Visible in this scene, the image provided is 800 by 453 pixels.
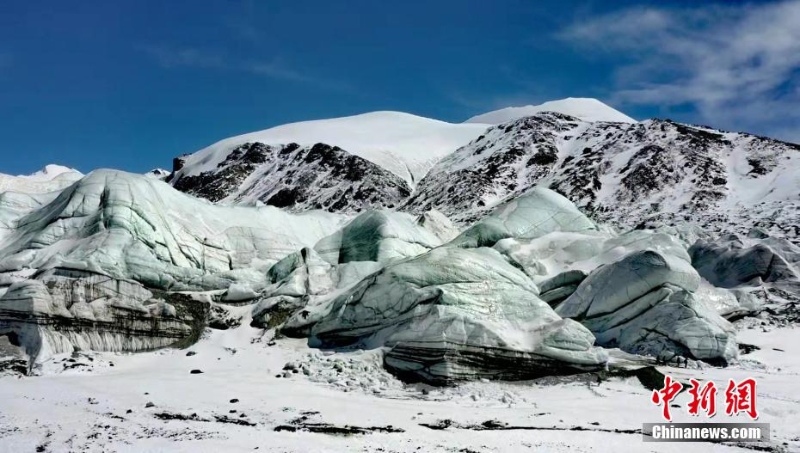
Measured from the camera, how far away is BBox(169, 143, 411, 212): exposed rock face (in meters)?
71.8

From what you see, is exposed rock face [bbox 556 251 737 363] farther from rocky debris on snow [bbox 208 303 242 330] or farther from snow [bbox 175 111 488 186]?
snow [bbox 175 111 488 186]

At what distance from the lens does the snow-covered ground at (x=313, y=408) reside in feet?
34.3

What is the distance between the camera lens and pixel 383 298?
17.3 metres

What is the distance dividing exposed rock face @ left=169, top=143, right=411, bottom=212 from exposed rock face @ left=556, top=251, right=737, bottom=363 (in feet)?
159

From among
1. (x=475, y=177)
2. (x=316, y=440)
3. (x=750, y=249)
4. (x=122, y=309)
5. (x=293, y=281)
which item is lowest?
(x=316, y=440)

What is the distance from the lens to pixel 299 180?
7856cm

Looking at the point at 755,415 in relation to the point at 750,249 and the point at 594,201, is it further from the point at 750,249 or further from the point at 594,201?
the point at 594,201

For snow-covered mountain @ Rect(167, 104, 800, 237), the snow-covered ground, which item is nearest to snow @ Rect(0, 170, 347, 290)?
the snow-covered ground

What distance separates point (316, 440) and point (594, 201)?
51.6 metres

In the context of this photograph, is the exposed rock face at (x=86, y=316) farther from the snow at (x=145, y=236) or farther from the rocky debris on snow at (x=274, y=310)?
the rocky debris on snow at (x=274, y=310)

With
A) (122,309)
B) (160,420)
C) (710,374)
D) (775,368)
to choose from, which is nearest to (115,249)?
(122,309)

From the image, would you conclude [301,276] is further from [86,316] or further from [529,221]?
[529,221]

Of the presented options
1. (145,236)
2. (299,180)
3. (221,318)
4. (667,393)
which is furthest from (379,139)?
(667,393)

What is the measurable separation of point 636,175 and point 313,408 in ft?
178
